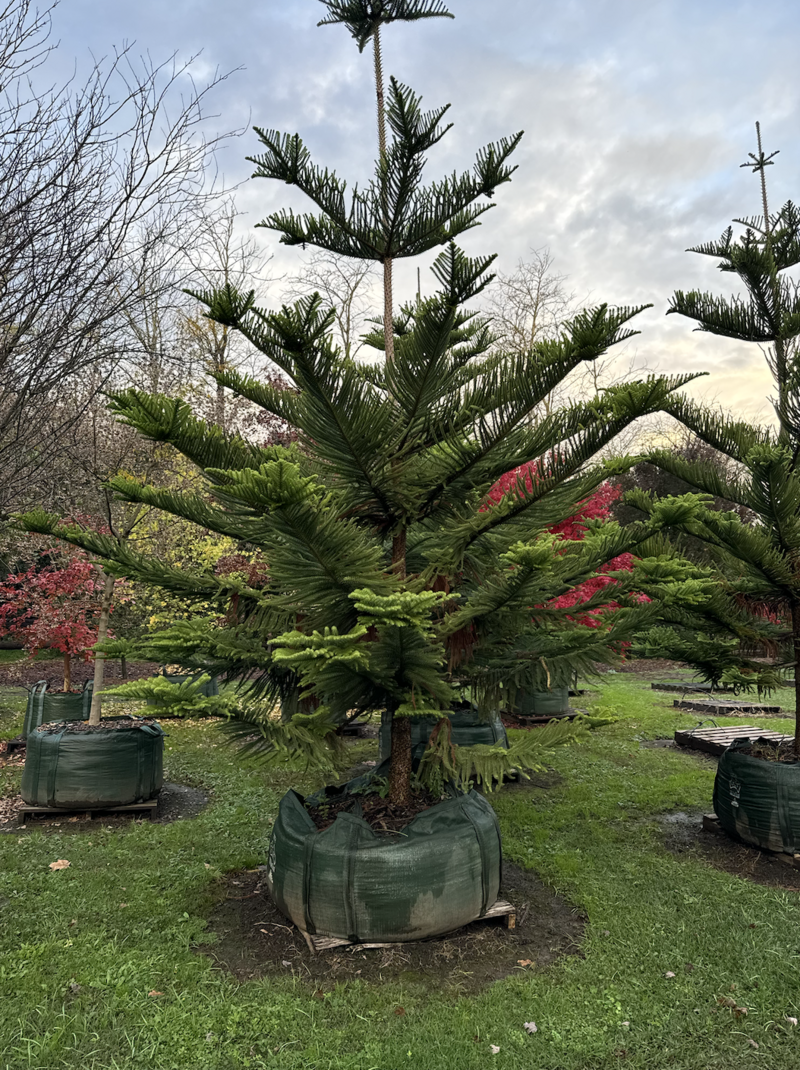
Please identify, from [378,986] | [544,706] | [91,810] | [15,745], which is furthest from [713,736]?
[15,745]

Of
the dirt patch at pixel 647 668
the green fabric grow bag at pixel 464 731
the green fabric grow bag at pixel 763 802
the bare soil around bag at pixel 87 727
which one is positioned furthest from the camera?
the dirt patch at pixel 647 668

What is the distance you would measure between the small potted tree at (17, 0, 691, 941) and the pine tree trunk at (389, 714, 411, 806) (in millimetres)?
12

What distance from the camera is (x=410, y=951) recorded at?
115 inches

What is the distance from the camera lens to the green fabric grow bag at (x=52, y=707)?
667 centimetres

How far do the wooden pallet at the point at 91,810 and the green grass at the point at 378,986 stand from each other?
44cm

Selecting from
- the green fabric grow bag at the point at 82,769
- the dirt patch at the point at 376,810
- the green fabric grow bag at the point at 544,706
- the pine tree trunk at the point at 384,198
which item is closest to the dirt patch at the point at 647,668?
the green fabric grow bag at the point at 544,706

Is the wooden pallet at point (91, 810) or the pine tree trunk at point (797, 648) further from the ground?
the pine tree trunk at point (797, 648)

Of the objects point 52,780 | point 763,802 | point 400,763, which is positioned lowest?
point 52,780

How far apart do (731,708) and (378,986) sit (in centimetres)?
853

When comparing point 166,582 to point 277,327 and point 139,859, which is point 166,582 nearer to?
point 277,327

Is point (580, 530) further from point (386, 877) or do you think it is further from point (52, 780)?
point (52, 780)

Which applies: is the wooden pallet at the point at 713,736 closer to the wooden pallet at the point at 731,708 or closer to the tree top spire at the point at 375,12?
the wooden pallet at the point at 731,708

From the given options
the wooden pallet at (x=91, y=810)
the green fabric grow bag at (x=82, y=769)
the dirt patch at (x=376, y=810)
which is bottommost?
the wooden pallet at (x=91, y=810)

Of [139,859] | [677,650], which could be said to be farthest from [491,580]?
[139,859]
